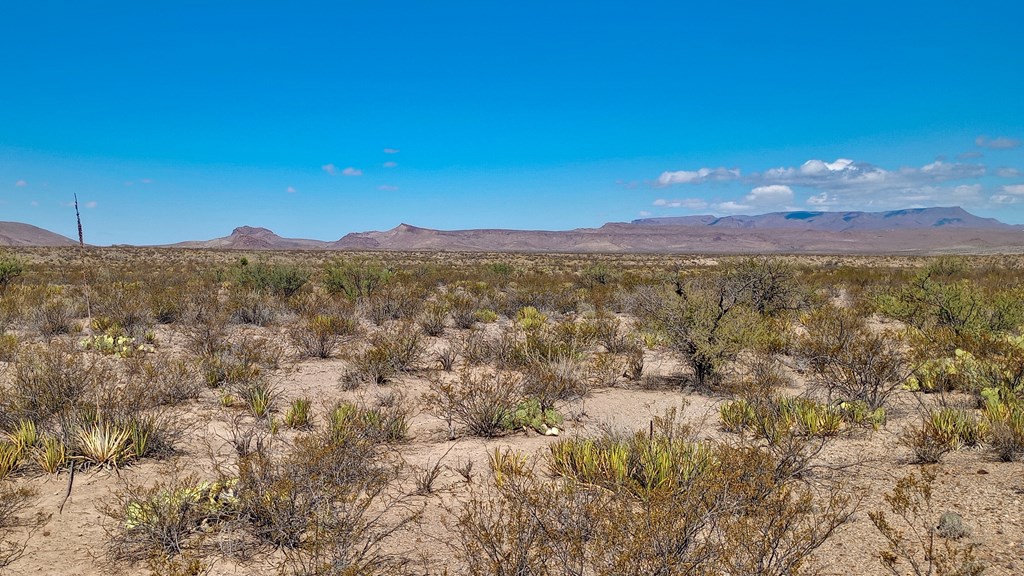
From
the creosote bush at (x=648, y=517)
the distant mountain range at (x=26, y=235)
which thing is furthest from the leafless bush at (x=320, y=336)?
the distant mountain range at (x=26, y=235)

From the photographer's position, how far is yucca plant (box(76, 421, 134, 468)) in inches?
199

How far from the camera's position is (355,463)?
4668 mm

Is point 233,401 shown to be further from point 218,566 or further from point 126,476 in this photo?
point 218,566

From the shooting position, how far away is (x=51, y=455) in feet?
16.1

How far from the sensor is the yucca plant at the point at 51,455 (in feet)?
16.0

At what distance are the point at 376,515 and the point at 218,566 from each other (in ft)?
3.80

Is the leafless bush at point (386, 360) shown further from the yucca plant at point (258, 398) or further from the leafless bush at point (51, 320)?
the leafless bush at point (51, 320)

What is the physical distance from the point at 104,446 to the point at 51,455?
389mm

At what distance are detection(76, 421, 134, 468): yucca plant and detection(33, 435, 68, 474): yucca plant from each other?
0.40 feet

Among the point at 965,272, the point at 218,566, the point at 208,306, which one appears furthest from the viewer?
the point at 965,272

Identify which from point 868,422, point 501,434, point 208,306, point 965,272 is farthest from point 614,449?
point 965,272

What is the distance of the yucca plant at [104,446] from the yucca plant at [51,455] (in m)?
0.12

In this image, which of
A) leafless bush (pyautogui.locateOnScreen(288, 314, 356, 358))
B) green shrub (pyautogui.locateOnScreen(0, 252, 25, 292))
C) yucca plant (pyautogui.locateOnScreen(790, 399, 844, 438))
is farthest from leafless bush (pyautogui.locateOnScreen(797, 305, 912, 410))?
green shrub (pyautogui.locateOnScreen(0, 252, 25, 292))

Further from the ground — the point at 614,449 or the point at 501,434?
the point at 614,449
